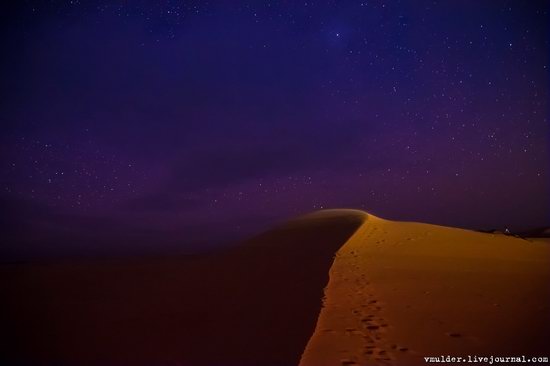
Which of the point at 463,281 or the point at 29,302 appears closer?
the point at 463,281

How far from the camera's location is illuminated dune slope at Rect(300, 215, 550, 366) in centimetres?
576

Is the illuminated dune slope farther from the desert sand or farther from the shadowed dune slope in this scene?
the shadowed dune slope

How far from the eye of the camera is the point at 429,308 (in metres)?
7.88

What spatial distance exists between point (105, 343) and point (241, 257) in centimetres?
1116

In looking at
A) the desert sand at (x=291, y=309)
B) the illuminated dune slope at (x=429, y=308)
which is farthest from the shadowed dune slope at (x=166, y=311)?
the illuminated dune slope at (x=429, y=308)

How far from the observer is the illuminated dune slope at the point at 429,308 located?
5.76 metres

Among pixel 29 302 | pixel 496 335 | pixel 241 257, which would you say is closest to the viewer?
pixel 496 335

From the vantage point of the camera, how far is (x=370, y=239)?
19.4m

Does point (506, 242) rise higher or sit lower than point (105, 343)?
lower

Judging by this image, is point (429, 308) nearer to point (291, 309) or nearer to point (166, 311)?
point (291, 309)

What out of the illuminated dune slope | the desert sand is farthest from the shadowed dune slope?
the illuminated dune slope

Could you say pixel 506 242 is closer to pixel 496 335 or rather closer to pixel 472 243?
pixel 472 243

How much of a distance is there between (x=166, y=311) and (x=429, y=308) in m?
7.17

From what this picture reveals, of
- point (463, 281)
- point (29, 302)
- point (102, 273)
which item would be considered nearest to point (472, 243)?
point (463, 281)
